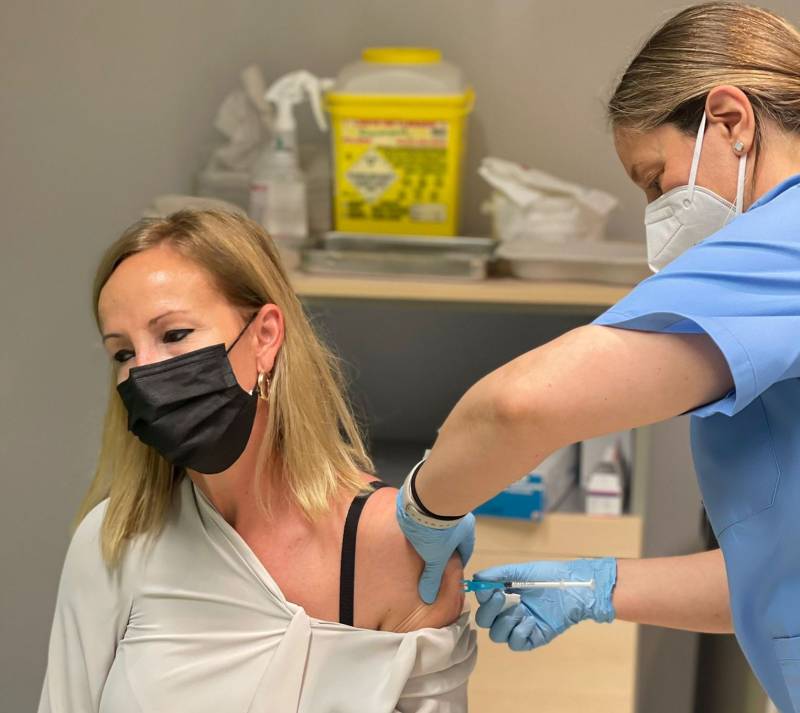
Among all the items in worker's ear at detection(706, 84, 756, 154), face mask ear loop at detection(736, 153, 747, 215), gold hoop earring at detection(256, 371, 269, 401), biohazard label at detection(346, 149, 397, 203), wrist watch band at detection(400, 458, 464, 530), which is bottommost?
wrist watch band at detection(400, 458, 464, 530)

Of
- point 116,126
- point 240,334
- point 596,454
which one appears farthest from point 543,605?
point 116,126

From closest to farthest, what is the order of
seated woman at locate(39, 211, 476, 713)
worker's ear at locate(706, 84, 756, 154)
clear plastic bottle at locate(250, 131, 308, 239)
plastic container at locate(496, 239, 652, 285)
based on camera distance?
worker's ear at locate(706, 84, 756, 154) < seated woman at locate(39, 211, 476, 713) < plastic container at locate(496, 239, 652, 285) < clear plastic bottle at locate(250, 131, 308, 239)

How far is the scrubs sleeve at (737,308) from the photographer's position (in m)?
1.04

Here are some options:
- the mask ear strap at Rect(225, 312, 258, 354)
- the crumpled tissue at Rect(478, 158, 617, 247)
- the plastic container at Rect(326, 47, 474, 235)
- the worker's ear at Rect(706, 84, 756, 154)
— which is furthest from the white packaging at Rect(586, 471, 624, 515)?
the worker's ear at Rect(706, 84, 756, 154)

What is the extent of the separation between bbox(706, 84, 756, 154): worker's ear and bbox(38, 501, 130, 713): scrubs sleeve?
974mm

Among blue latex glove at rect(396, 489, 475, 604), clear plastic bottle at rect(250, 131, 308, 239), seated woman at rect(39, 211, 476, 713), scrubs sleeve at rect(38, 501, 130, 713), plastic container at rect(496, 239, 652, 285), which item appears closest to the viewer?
blue latex glove at rect(396, 489, 475, 604)

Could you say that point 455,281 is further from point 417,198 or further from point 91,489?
point 91,489

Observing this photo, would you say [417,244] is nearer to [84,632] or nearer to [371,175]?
[371,175]

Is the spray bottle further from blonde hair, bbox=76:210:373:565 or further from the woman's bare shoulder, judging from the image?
the woman's bare shoulder

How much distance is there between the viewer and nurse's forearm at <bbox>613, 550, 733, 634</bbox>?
154 centimetres

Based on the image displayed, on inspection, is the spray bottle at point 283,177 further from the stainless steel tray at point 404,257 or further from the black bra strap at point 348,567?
the black bra strap at point 348,567

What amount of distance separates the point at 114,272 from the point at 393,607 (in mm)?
568

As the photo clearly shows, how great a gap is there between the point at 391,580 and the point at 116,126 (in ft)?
5.41

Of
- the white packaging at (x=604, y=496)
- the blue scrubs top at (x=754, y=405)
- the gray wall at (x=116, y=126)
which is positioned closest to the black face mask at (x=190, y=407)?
the blue scrubs top at (x=754, y=405)
